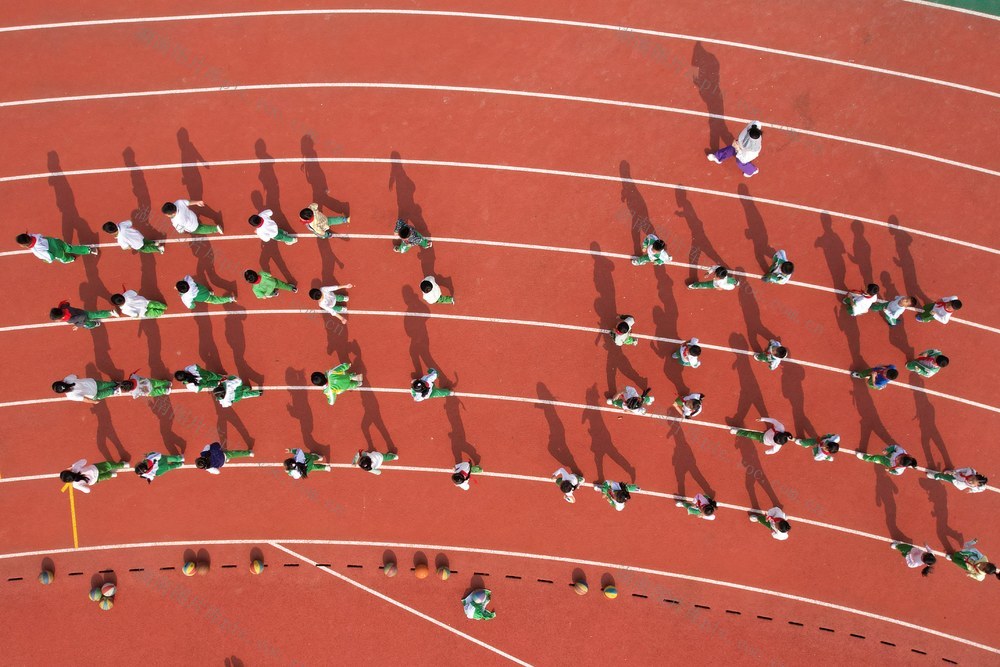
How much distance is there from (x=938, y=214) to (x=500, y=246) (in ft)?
25.6

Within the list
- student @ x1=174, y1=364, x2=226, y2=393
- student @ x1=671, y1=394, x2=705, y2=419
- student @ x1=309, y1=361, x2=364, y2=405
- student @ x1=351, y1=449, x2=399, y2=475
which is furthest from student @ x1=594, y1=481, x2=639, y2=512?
student @ x1=174, y1=364, x2=226, y2=393

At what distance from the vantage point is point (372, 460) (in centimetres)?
909

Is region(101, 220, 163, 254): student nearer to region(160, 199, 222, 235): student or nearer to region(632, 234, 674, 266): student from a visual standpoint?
region(160, 199, 222, 235): student

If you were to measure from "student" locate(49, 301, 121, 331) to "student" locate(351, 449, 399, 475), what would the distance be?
498 cm

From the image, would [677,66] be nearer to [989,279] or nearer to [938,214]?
[938,214]

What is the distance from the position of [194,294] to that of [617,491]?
7630mm

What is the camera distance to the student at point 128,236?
905 centimetres

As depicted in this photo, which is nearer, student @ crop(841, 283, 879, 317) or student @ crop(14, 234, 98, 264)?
student @ crop(14, 234, 98, 264)

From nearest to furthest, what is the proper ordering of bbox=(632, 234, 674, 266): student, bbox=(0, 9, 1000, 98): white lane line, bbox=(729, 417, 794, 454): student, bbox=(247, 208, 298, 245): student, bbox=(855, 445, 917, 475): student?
bbox=(247, 208, 298, 245): student, bbox=(855, 445, 917, 475): student, bbox=(729, 417, 794, 454): student, bbox=(632, 234, 674, 266): student, bbox=(0, 9, 1000, 98): white lane line

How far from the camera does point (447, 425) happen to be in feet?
32.3

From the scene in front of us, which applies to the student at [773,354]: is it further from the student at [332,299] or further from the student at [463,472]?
the student at [332,299]

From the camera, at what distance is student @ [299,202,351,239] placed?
8625 mm

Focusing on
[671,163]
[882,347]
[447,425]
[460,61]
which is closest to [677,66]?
[671,163]

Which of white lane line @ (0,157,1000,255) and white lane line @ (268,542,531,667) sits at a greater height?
white lane line @ (0,157,1000,255)
